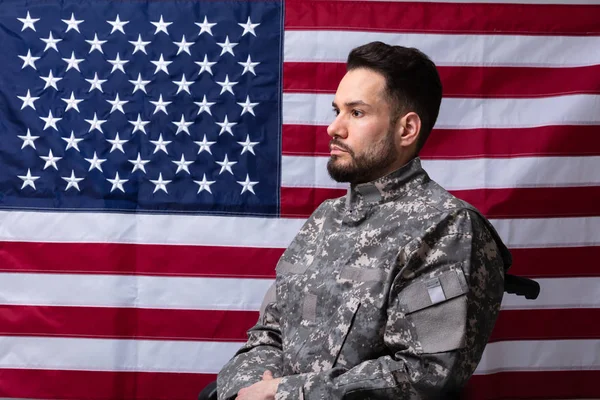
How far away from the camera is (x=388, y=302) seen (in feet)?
5.60

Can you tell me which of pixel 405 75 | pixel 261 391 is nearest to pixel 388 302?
pixel 261 391

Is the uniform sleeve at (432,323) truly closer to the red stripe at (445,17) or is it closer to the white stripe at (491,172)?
the white stripe at (491,172)

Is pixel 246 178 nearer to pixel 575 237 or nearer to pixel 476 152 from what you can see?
pixel 476 152

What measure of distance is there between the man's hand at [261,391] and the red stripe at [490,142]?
1453mm

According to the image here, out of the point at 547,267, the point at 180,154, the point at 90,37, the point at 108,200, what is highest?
the point at 90,37

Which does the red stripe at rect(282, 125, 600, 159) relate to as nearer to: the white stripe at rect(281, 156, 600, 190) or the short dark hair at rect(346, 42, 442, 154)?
the white stripe at rect(281, 156, 600, 190)

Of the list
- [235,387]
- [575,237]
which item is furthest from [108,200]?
[575,237]

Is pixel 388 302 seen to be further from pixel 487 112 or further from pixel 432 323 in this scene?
pixel 487 112

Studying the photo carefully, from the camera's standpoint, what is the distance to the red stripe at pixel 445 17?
3.04 m

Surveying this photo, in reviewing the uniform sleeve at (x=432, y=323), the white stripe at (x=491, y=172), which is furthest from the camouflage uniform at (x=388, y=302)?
the white stripe at (x=491, y=172)

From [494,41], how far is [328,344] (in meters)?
1.74

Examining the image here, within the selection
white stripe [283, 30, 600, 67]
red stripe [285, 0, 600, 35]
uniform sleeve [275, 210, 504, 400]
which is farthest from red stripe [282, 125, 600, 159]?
uniform sleeve [275, 210, 504, 400]

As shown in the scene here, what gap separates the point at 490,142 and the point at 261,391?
1.71 m

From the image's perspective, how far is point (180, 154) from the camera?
305 cm
